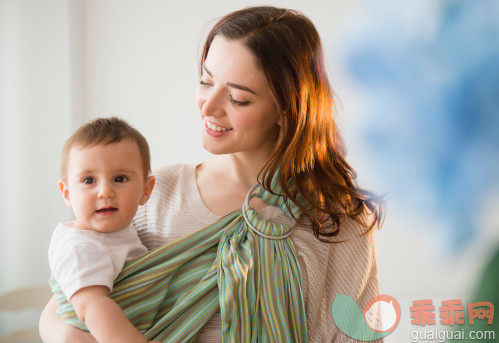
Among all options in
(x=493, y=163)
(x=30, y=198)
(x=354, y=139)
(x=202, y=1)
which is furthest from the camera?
(x=202, y=1)

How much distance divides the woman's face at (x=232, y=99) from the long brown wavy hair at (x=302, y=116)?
0.02m

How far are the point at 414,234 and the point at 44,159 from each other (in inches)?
58.1

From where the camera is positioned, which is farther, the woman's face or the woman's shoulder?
the woman's shoulder

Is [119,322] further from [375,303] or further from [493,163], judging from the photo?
[493,163]

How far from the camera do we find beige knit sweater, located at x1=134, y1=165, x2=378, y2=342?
105cm

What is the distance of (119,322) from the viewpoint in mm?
877

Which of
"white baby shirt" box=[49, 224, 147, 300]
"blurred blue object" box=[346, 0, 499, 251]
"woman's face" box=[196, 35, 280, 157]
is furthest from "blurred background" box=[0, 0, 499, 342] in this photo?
"white baby shirt" box=[49, 224, 147, 300]

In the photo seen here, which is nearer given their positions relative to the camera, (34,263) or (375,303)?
(375,303)

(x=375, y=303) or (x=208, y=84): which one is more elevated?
(x=208, y=84)

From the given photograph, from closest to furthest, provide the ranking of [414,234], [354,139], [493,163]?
1. [493,163]
2. [414,234]
3. [354,139]

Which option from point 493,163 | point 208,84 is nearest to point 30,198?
point 208,84

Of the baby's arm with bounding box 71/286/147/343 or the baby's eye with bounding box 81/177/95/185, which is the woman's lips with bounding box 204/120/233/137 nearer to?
the baby's eye with bounding box 81/177/95/185

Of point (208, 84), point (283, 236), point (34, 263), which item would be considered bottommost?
point (34, 263)

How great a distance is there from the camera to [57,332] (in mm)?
994
